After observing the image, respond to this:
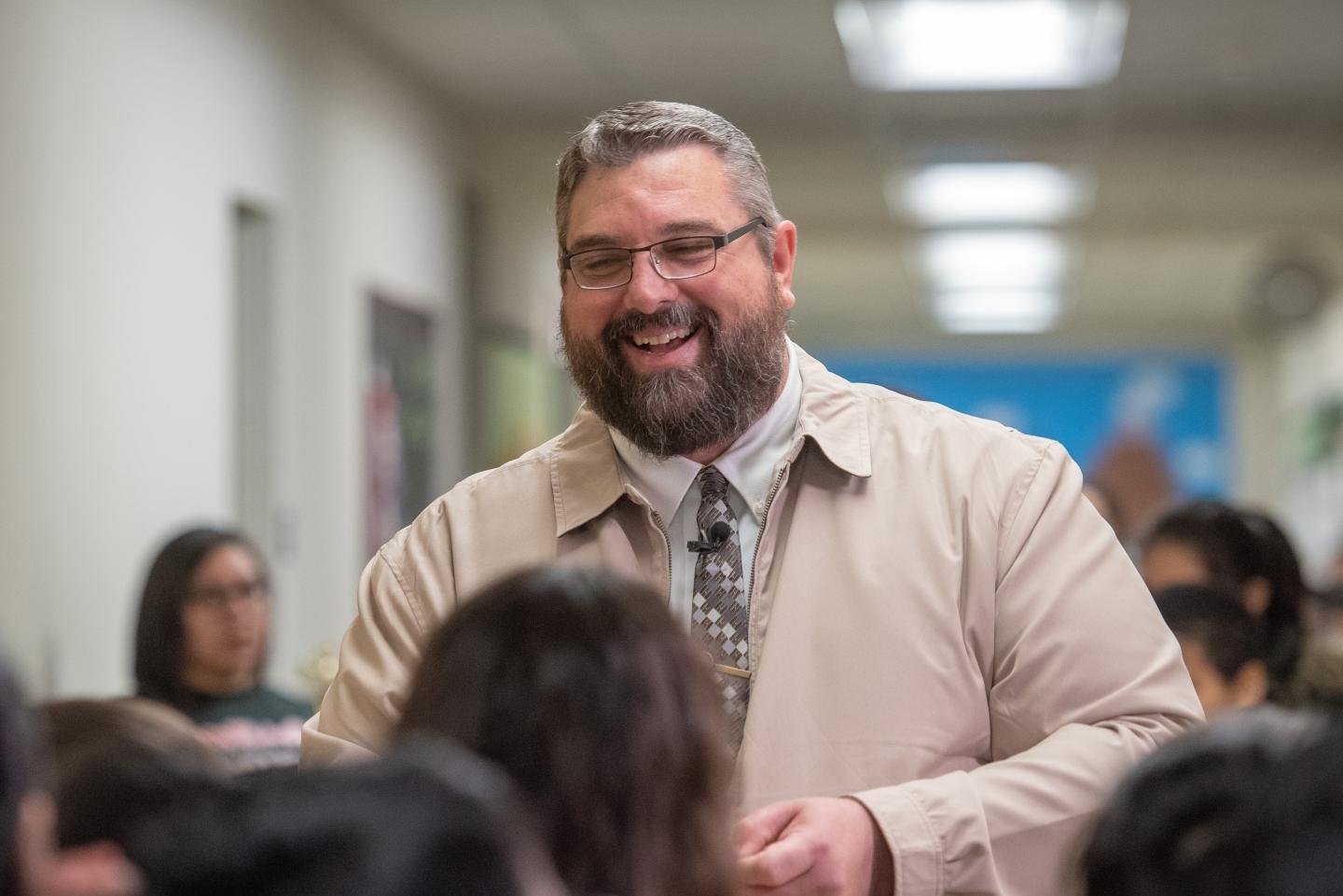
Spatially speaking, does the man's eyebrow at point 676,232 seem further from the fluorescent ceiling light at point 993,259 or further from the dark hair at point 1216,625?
the fluorescent ceiling light at point 993,259

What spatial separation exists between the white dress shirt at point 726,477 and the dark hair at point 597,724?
2.66ft

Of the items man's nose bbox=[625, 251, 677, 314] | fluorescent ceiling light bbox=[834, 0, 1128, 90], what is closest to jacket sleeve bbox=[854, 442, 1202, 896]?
man's nose bbox=[625, 251, 677, 314]

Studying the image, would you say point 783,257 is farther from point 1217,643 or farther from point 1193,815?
point 1217,643

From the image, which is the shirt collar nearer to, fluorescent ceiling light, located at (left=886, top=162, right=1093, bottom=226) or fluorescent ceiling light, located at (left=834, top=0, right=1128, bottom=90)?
fluorescent ceiling light, located at (left=834, top=0, right=1128, bottom=90)

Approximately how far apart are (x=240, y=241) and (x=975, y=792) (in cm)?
437

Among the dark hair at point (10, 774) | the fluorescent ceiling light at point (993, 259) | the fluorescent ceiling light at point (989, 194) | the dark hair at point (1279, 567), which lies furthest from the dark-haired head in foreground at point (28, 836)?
the fluorescent ceiling light at point (993, 259)

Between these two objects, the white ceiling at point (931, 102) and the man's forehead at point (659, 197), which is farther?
the white ceiling at point (931, 102)

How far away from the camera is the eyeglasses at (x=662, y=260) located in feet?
6.19

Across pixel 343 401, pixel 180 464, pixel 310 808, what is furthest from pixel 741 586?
pixel 343 401

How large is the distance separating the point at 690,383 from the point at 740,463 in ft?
0.38

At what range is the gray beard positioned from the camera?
188cm

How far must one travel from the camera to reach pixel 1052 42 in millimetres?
6719

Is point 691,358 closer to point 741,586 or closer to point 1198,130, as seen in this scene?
point 741,586

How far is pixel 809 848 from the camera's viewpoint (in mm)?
1513
